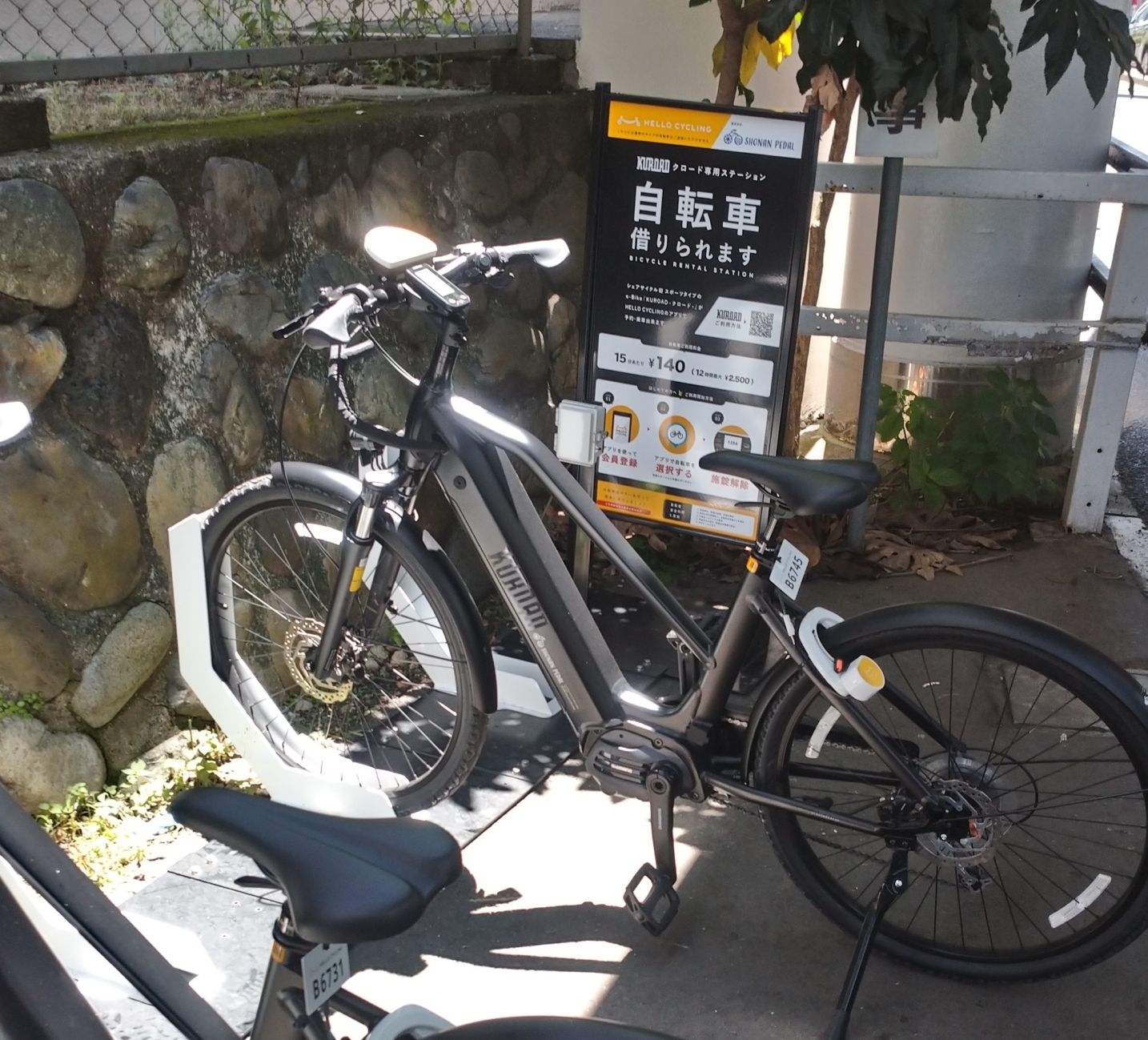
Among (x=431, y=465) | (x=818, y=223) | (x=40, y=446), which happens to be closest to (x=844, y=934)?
(x=431, y=465)

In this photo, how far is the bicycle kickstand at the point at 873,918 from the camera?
2508mm

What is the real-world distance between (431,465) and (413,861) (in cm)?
155

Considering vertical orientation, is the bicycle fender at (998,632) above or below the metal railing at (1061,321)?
below

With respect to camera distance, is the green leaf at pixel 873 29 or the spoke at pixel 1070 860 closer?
the spoke at pixel 1070 860

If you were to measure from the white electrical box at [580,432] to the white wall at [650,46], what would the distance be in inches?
75.4

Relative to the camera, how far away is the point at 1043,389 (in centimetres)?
534

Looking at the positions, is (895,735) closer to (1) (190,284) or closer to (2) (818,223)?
(1) (190,284)

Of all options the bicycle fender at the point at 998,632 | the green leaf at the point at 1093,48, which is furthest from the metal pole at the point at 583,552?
the green leaf at the point at 1093,48

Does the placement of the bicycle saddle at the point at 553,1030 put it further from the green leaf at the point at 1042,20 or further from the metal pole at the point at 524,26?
the metal pole at the point at 524,26

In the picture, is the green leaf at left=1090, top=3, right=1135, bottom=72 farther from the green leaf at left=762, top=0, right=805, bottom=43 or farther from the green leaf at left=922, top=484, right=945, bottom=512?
the green leaf at left=922, top=484, right=945, bottom=512

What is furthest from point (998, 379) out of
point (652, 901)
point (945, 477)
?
point (652, 901)

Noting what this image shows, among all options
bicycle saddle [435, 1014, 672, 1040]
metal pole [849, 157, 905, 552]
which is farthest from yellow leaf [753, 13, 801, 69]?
bicycle saddle [435, 1014, 672, 1040]

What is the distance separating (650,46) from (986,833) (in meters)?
3.49

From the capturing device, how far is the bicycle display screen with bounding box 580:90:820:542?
347cm
